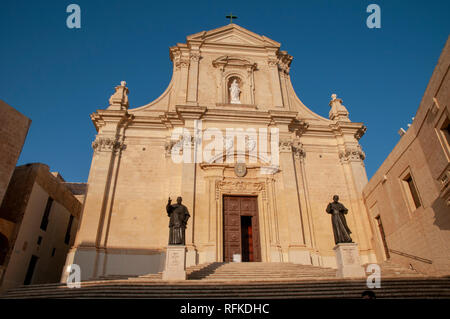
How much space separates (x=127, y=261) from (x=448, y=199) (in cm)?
1229

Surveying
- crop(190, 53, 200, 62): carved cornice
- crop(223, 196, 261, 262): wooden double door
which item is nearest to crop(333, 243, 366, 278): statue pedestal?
crop(223, 196, 261, 262): wooden double door

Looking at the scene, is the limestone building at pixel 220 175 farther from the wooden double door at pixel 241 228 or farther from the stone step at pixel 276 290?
the stone step at pixel 276 290

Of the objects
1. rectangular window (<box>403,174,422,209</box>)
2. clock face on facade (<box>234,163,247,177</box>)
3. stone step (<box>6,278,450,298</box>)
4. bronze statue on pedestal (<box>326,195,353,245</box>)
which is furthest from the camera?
clock face on facade (<box>234,163,247,177</box>)

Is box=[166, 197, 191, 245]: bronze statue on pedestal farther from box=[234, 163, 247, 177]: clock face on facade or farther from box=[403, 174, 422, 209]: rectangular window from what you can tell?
box=[403, 174, 422, 209]: rectangular window

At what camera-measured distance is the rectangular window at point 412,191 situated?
39.9 ft

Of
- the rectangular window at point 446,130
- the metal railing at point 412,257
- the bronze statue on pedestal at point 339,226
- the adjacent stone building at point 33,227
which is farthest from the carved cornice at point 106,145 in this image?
the rectangular window at point 446,130

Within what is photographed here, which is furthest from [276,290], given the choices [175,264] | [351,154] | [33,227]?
[33,227]

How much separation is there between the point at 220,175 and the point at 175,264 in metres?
7.05

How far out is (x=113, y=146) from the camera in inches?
651

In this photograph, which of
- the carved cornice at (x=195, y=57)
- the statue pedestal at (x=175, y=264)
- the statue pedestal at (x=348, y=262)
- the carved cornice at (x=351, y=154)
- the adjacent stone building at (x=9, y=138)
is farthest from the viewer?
the carved cornice at (x=195, y=57)

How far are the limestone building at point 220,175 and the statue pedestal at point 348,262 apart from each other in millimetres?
4175

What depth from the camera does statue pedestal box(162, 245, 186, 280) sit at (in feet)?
31.0

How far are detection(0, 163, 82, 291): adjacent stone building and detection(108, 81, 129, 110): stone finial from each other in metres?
4.86
